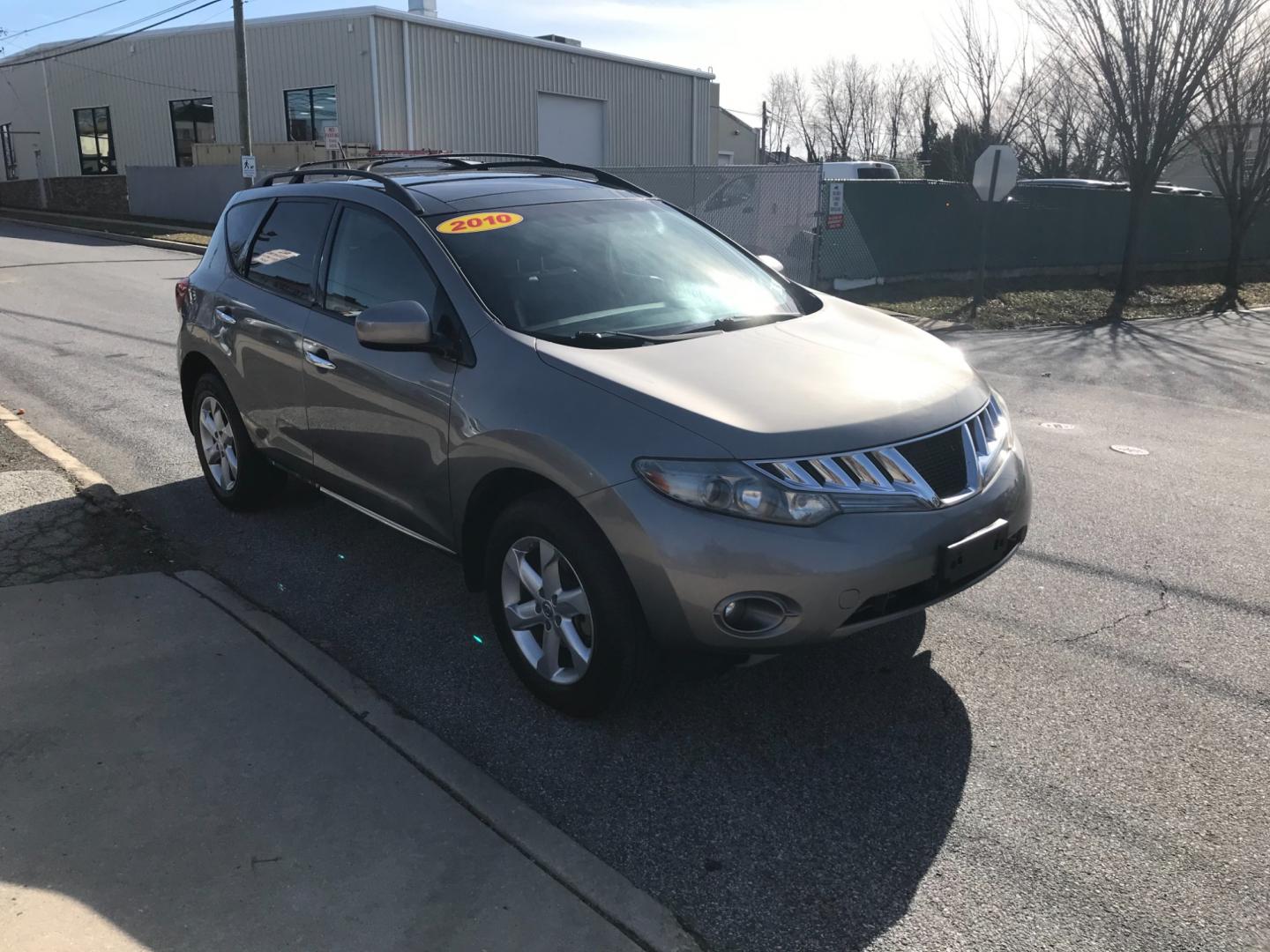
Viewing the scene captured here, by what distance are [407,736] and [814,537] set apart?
149 cm

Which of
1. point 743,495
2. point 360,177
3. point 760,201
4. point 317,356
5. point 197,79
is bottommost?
point 743,495

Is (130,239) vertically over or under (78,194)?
under

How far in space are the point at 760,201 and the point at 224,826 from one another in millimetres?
15384

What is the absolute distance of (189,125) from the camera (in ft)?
111

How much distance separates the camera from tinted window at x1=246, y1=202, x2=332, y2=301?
181 inches

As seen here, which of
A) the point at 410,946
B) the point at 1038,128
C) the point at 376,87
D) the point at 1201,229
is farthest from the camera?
the point at 1038,128

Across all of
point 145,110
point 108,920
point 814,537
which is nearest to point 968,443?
point 814,537

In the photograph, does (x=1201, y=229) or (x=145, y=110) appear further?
(x=145, y=110)

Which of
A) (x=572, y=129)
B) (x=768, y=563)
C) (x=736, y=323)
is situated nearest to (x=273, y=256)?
(x=736, y=323)

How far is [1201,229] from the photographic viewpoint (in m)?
22.9

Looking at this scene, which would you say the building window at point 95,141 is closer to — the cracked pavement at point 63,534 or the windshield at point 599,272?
the cracked pavement at point 63,534

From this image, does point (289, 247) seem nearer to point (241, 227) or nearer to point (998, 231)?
point (241, 227)

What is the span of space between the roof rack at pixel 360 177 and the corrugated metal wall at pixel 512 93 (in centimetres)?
2418

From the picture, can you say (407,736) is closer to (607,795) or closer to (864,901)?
(607,795)
